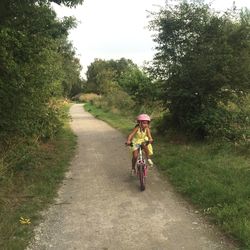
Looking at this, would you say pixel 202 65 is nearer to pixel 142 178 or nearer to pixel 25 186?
pixel 142 178

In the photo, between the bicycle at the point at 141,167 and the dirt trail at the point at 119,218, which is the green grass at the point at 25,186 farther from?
the bicycle at the point at 141,167

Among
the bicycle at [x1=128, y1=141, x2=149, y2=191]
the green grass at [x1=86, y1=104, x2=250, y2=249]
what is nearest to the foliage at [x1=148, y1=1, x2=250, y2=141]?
the green grass at [x1=86, y1=104, x2=250, y2=249]

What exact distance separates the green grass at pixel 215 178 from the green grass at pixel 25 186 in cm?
289

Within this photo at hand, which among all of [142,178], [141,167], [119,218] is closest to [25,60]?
[141,167]

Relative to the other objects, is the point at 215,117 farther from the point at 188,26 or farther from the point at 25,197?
the point at 25,197

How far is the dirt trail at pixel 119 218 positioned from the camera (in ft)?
20.2

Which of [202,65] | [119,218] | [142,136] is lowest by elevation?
[119,218]

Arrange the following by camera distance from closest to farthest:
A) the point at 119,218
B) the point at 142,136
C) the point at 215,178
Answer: the point at 119,218
the point at 215,178
the point at 142,136

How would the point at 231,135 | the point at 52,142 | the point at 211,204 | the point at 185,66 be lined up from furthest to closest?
1. the point at 52,142
2. the point at 185,66
3. the point at 231,135
4. the point at 211,204

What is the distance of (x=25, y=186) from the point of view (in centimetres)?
935

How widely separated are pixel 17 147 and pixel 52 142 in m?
5.60

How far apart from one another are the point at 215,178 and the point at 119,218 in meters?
3.14

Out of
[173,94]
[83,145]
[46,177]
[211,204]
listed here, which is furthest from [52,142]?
[211,204]

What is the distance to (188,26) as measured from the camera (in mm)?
15312
